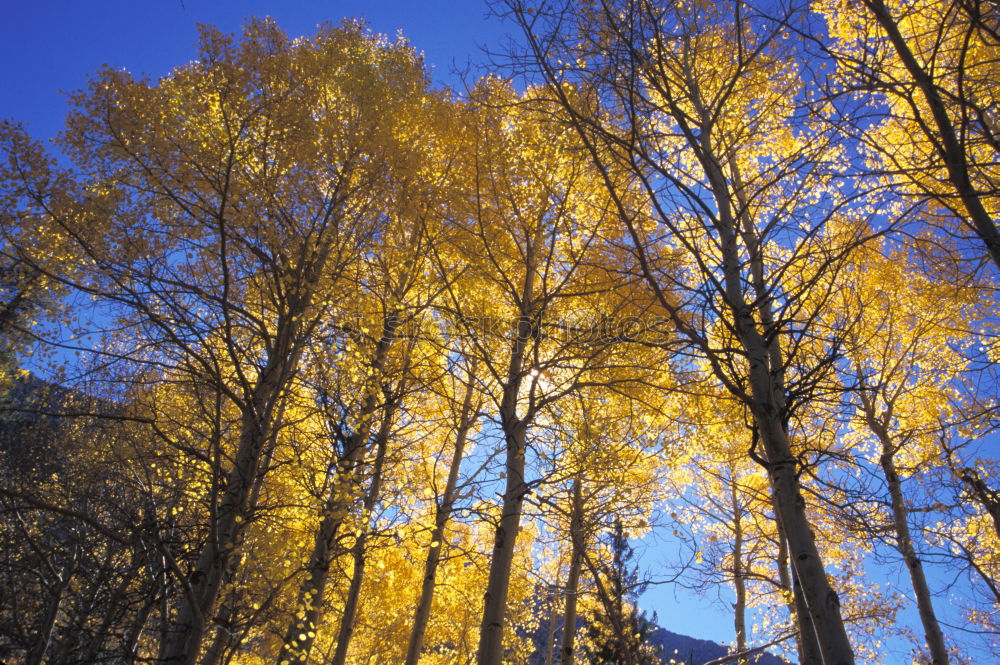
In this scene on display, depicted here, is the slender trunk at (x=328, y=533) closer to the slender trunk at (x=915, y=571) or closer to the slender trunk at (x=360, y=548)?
the slender trunk at (x=360, y=548)

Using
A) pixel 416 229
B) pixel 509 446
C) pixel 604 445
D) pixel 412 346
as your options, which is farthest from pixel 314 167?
pixel 604 445

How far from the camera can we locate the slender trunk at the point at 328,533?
4.50 metres

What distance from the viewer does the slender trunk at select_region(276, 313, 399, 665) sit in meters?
4.50

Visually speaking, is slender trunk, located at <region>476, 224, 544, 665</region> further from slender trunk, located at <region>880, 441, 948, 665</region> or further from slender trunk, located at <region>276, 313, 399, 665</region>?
slender trunk, located at <region>880, 441, 948, 665</region>

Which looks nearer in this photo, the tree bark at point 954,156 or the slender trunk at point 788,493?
the slender trunk at point 788,493

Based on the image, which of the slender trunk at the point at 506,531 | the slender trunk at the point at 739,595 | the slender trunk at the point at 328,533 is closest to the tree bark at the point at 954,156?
the slender trunk at the point at 506,531

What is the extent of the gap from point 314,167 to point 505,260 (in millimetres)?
2254

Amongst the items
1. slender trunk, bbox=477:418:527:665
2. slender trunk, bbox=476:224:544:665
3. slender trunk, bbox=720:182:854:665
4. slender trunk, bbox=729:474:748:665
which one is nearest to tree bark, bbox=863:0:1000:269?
slender trunk, bbox=720:182:854:665

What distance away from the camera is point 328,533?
5.25m

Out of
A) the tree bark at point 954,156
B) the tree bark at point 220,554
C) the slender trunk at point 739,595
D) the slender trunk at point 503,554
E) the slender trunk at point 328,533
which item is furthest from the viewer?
the slender trunk at point 739,595

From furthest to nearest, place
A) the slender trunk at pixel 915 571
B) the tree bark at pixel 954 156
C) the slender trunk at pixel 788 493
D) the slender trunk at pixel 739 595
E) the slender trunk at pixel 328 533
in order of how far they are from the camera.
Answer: the slender trunk at pixel 739 595 → the slender trunk at pixel 915 571 → the slender trunk at pixel 328 533 → the tree bark at pixel 954 156 → the slender trunk at pixel 788 493

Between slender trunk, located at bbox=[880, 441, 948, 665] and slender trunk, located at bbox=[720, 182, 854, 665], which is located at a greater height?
slender trunk, located at bbox=[880, 441, 948, 665]

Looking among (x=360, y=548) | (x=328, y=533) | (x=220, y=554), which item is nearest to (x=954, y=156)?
(x=220, y=554)

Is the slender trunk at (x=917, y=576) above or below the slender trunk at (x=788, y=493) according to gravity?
above
